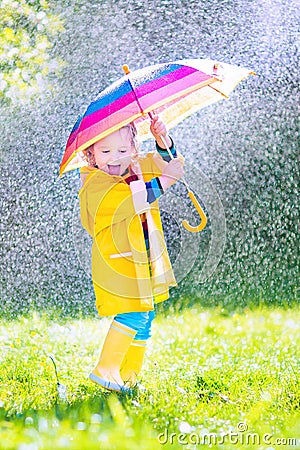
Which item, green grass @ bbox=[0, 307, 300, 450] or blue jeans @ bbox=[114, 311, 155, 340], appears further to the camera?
blue jeans @ bbox=[114, 311, 155, 340]

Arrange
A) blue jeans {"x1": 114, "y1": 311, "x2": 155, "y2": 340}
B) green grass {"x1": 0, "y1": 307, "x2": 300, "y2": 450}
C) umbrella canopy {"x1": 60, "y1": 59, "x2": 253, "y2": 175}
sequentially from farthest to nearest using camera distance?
blue jeans {"x1": 114, "y1": 311, "x2": 155, "y2": 340} < umbrella canopy {"x1": 60, "y1": 59, "x2": 253, "y2": 175} < green grass {"x1": 0, "y1": 307, "x2": 300, "y2": 450}

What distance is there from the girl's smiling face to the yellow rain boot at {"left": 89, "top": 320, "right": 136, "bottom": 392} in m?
0.65

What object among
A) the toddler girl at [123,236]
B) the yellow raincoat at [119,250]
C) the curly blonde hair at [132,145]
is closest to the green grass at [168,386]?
the toddler girl at [123,236]

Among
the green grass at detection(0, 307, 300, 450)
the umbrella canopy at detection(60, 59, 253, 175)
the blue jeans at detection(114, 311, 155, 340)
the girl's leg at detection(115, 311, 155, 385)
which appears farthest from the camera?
the girl's leg at detection(115, 311, 155, 385)

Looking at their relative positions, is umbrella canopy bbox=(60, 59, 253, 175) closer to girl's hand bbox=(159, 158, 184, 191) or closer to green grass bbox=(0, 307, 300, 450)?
girl's hand bbox=(159, 158, 184, 191)

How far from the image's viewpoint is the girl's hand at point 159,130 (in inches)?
145

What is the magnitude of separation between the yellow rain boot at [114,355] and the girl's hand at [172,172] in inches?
24.5

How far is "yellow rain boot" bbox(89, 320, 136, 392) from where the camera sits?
12.0ft

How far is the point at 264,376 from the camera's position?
4.08 m

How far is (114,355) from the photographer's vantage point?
365 centimetres

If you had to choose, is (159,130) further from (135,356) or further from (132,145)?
(135,356)

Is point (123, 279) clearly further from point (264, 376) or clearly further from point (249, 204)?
point (249, 204)

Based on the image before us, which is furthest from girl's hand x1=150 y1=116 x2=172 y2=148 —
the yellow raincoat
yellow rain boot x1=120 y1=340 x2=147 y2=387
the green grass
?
the green grass

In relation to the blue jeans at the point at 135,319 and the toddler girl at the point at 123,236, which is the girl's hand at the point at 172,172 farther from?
the blue jeans at the point at 135,319
